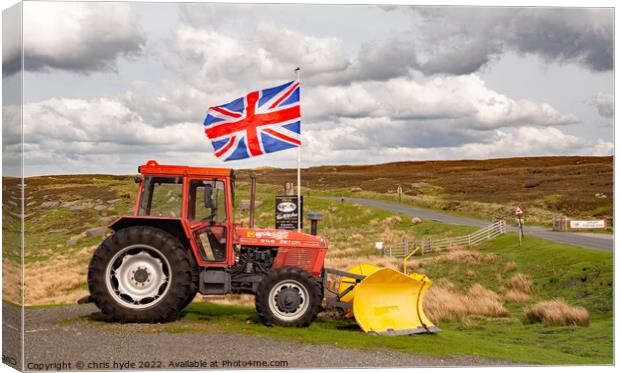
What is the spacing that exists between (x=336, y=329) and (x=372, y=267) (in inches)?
70.1

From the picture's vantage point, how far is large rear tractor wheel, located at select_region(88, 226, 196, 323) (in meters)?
11.7

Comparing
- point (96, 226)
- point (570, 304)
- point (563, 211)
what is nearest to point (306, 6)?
point (570, 304)

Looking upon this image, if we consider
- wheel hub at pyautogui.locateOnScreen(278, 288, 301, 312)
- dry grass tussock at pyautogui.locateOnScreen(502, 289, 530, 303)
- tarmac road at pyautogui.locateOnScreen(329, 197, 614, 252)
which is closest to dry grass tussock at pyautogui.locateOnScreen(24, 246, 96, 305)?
wheel hub at pyautogui.locateOnScreen(278, 288, 301, 312)

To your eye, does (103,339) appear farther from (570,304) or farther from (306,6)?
(570,304)

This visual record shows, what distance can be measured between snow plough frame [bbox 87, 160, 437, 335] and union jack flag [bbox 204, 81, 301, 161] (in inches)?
77.8

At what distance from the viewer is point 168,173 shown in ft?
39.8

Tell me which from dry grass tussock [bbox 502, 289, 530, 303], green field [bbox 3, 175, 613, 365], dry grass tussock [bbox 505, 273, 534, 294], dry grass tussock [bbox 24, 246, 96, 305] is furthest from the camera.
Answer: dry grass tussock [bbox 505, 273, 534, 294]

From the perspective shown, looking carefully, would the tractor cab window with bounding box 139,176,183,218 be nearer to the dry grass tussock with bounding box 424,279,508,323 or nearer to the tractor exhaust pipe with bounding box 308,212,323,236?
the tractor exhaust pipe with bounding box 308,212,323,236

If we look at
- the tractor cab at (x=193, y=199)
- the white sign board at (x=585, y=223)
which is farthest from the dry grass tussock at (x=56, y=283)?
the white sign board at (x=585, y=223)

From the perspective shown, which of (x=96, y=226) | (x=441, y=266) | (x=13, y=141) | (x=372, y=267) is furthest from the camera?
(x=96, y=226)

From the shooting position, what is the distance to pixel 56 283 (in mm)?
18766

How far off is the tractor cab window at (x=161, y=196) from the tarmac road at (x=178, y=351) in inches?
81.6

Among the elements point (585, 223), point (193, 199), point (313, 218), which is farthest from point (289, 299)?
point (585, 223)

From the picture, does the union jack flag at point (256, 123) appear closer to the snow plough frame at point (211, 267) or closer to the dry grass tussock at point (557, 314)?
the snow plough frame at point (211, 267)
